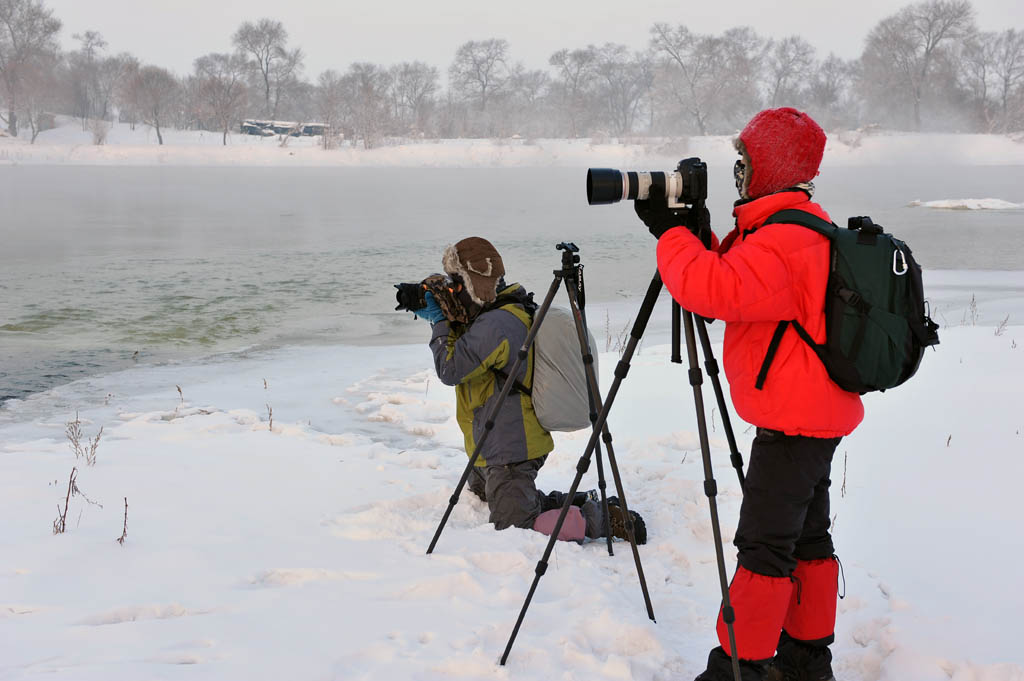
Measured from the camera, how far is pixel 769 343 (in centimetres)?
227

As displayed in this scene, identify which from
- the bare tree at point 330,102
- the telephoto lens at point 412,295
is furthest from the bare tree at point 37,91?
the telephoto lens at point 412,295

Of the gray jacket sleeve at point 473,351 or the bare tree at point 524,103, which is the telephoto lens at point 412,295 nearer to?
the gray jacket sleeve at point 473,351

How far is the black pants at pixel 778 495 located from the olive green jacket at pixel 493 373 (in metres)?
1.33

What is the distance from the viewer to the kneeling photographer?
3.51 meters

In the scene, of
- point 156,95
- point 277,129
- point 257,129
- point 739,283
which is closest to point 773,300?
point 739,283

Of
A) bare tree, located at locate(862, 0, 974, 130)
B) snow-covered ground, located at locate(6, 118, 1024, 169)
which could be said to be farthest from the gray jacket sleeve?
bare tree, located at locate(862, 0, 974, 130)

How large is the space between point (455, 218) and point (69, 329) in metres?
16.2

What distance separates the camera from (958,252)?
16.8m

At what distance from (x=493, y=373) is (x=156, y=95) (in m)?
60.3

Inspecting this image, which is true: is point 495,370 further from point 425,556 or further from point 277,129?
point 277,129

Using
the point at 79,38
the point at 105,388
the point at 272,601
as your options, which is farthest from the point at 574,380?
the point at 79,38

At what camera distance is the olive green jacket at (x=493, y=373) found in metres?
3.50

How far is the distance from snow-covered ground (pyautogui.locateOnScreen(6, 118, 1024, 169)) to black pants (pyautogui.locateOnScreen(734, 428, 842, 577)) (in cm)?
4896

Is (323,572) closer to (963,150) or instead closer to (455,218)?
(455,218)
